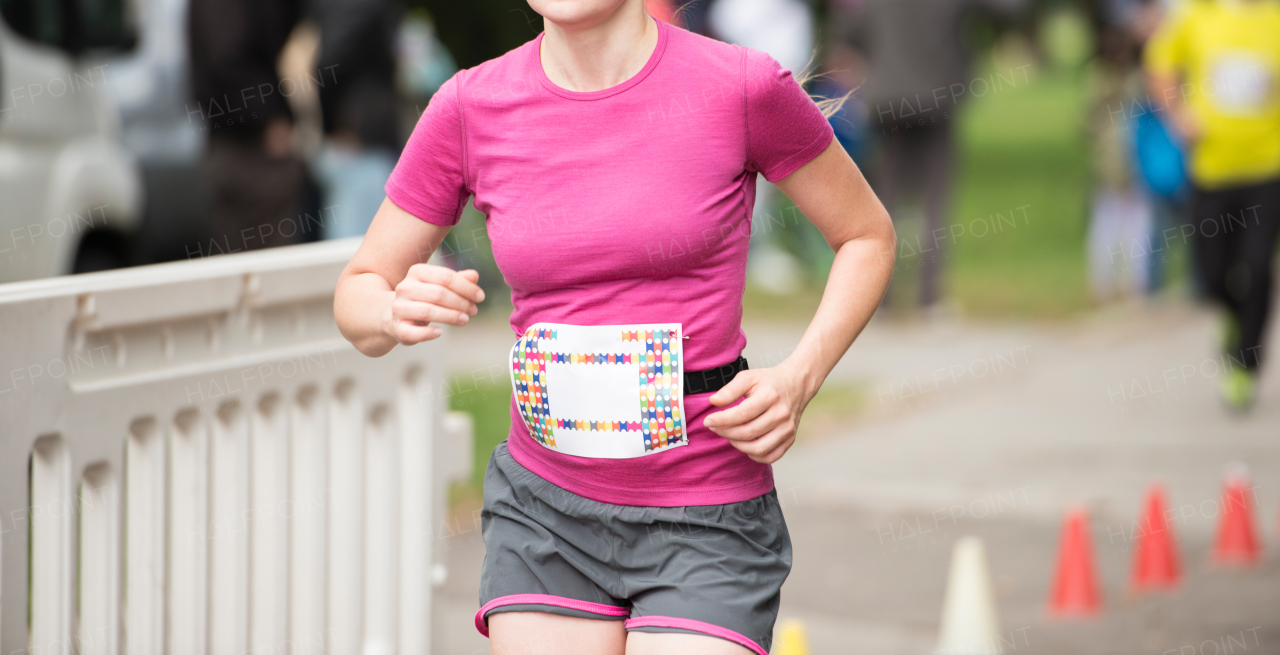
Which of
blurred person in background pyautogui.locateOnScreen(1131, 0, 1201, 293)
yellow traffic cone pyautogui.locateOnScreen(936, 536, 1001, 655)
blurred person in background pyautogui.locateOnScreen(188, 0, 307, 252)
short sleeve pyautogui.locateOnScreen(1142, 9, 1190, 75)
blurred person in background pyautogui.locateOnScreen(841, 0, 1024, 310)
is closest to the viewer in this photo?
yellow traffic cone pyautogui.locateOnScreen(936, 536, 1001, 655)

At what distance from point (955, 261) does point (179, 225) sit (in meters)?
8.55

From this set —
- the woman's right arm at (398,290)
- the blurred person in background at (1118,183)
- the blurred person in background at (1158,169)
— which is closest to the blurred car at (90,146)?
the woman's right arm at (398,290)

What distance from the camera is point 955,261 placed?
13.7 m

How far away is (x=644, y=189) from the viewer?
2174 millimetres

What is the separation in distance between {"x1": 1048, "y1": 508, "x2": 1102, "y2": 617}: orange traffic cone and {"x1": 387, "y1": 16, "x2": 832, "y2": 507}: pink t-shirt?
292 cm

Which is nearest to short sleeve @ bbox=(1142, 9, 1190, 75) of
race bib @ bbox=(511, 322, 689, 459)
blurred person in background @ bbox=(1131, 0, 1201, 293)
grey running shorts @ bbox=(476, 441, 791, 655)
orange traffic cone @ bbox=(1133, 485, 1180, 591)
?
blurred person in background @ bbox=(1131, 0, 1201, 293)

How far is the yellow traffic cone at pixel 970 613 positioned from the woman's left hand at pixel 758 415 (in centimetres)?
225

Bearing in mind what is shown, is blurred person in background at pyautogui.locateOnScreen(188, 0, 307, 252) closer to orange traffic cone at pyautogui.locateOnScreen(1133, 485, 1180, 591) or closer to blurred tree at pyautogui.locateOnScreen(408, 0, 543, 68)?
orange traffic cone at pyautogui.locateOnScreen(1133, 485, 1180, 591)

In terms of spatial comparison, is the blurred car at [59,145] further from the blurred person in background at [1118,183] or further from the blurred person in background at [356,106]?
the blurred person in background at [1118,183]

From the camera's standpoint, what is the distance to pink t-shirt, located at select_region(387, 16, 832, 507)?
7.16 feet

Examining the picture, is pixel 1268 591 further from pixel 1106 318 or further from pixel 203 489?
pixel 1106 318

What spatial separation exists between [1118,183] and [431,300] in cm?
1084

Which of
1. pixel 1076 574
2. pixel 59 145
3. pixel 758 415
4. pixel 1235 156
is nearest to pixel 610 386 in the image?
pixel 758 415

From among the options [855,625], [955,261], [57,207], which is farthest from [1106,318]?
[57,207]
